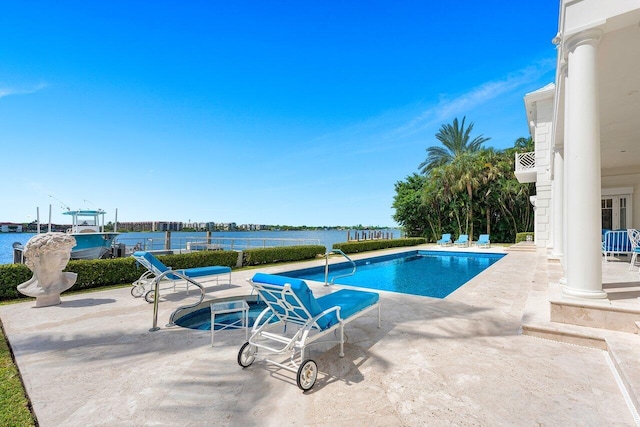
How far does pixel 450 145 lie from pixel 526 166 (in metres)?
16.6

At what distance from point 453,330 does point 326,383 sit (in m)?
2.29

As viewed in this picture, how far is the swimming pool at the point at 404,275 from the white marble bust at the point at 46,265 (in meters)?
5.76

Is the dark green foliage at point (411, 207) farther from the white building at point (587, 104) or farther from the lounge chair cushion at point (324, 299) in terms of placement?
the lounge chair cushion at point (324, 299)

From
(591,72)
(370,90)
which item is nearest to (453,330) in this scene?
(591,72)

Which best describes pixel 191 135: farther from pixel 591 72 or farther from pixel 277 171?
pixel 591 72

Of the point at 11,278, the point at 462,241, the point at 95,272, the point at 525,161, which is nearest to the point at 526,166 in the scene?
the point at 525,161

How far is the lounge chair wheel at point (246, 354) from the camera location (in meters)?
3.03

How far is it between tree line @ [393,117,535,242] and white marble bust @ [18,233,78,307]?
24.2 m

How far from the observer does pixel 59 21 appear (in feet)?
25.0

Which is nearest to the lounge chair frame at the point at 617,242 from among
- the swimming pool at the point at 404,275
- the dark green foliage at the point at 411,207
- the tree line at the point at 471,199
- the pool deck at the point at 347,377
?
the swimming pool at the point at 404,275

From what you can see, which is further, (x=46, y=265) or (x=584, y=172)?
(x=46, y=265)

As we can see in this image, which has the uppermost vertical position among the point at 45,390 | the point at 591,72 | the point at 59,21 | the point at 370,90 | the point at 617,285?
the point at 370,90

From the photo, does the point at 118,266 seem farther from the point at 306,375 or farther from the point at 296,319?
the point at 306,375

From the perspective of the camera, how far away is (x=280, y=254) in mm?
12594
